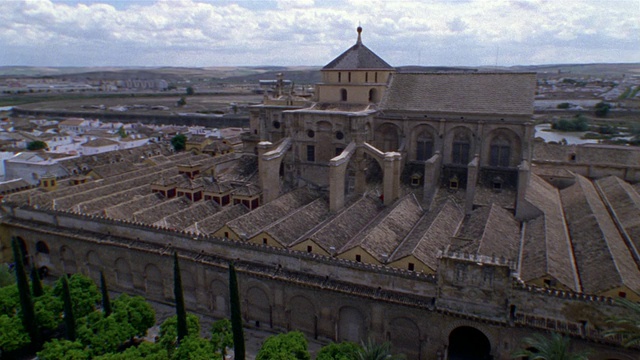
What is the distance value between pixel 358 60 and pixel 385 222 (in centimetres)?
1612

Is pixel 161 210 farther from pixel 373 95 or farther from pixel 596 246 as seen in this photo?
pixel 596 246

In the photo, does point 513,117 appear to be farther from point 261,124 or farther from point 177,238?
point 177,238

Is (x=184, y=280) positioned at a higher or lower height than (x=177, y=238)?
lower

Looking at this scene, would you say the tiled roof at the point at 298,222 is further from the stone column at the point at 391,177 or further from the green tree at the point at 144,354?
the green tree at the point at 144,354

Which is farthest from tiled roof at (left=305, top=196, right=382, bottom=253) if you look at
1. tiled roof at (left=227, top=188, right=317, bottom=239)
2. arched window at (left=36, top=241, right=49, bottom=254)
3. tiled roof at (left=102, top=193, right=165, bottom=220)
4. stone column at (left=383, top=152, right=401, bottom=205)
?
arched window at (left=36, top=241, right=49, bottom=254)

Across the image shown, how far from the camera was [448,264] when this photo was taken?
21.8 m

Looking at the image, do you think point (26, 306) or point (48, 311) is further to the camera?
point (48, 311)

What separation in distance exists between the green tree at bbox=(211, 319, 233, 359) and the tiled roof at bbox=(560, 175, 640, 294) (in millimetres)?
17363

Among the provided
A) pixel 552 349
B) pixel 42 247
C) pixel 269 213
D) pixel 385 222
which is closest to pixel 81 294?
pixel 42 247

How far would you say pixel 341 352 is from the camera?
1950 centimetres

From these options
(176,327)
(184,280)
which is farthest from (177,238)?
(176,327)

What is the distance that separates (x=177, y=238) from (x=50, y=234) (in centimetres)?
1127

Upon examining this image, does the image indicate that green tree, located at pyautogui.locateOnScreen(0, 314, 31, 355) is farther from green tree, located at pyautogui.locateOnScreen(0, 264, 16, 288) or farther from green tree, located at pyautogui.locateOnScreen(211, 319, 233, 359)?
green tree, located at pyautogui.locateOnScreen(211, 319, 233, 359)

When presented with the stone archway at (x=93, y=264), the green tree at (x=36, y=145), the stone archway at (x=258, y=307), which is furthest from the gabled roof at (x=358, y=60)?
the green tree at (x=36, y=145)
